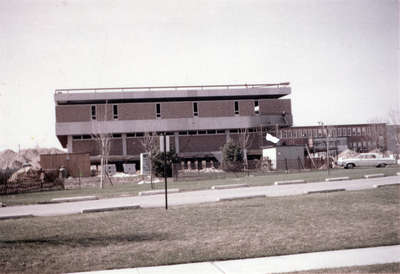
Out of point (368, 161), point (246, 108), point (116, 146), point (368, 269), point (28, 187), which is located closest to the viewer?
point (368, 269)

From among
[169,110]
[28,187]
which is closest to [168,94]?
[169,110]

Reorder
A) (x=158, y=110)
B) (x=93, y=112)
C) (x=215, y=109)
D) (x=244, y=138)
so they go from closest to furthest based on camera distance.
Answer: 1. (x=244, y=138)
2. (x=93, y=112)
3. (x=158, y=110)
4. (x=215, y=109)

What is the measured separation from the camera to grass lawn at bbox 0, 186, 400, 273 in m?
8.02

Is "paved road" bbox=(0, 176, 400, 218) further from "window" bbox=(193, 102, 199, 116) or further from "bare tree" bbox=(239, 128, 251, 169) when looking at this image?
"window" bbox=(193, 102, 199, 116)

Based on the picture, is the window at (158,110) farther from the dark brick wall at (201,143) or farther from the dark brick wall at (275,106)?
the dark brick wall at (275,106)

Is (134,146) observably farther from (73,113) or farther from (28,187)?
(28,187)

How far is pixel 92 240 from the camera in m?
9.62

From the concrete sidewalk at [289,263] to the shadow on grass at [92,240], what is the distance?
2123 millimetres

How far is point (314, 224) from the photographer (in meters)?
10.2

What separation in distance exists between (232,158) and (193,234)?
33.9 metres

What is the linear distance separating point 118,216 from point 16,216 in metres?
4.07

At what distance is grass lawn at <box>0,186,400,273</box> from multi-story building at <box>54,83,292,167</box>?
139 feet

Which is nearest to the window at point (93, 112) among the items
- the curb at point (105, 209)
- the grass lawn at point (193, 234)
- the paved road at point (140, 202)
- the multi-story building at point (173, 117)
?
the multi-story building at point (173, 117)

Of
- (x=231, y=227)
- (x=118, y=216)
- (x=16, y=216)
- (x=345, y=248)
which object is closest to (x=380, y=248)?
(x=345, y=248)
